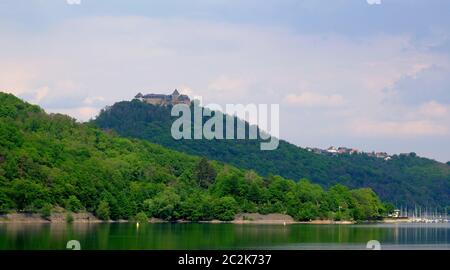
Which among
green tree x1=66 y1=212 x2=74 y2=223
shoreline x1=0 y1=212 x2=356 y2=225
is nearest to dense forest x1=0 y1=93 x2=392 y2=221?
shoreline x1=0 y1=212 x2=356 y2=225

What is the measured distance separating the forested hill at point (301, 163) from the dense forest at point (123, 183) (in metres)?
24.4

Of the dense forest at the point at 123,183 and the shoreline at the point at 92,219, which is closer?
the shoreline at the point at 92,219

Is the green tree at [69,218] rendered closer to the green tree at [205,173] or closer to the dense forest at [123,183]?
the dense forest at [123,183]

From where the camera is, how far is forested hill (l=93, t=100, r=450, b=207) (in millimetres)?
126750

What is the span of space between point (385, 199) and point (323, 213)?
4876cm

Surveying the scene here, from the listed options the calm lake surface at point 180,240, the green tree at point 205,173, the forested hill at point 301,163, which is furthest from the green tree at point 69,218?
the forested hill at point 301,163

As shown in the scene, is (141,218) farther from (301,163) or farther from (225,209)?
(301,163)

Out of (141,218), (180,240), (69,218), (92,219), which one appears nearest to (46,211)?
(69,218)

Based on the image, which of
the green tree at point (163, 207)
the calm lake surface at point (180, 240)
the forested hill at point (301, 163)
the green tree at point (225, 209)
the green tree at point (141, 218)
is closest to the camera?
the calm lake surface at point (180, 240)

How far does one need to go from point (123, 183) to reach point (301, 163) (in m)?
51.7

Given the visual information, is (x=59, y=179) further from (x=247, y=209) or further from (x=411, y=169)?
(x=411, y=169)

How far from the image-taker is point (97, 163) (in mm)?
79938

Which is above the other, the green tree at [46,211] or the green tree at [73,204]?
the green tree at [73,204]

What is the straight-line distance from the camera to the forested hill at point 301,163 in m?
127
